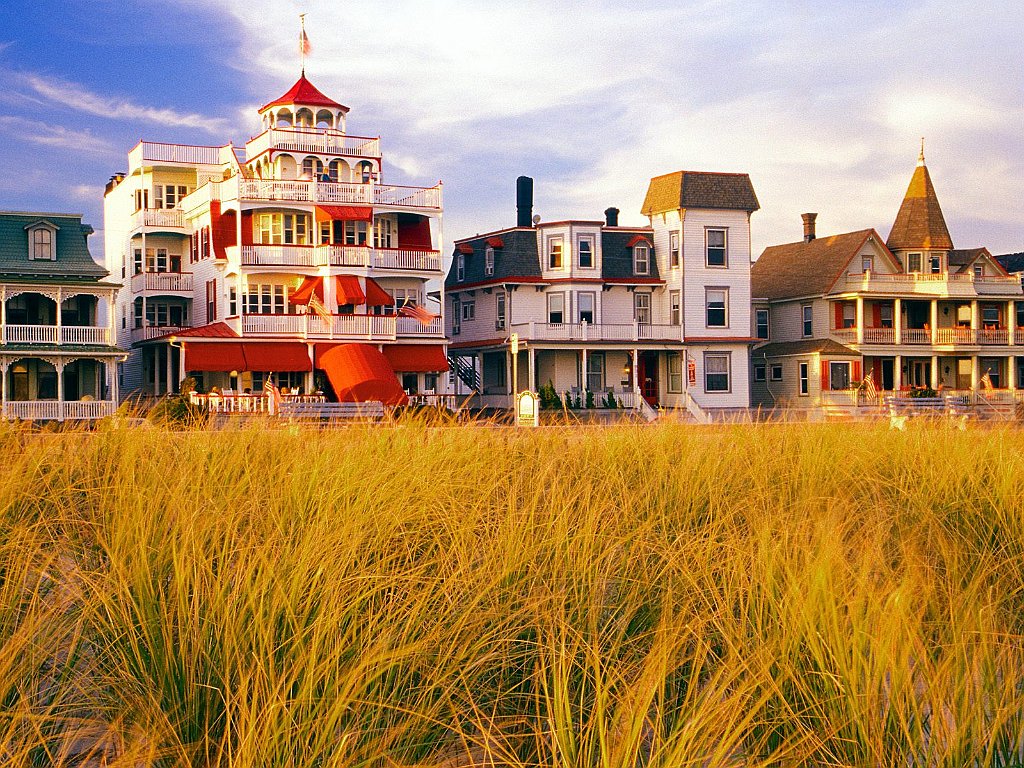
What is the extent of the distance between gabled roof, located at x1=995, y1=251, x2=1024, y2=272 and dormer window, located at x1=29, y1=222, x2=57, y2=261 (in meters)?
54.2

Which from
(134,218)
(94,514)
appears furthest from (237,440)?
(134,218)

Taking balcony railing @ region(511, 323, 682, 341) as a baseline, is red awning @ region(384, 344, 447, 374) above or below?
below

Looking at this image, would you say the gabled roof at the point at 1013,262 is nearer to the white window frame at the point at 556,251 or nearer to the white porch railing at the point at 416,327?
the white window frame at the point at 556,251

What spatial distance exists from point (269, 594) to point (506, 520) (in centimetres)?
190

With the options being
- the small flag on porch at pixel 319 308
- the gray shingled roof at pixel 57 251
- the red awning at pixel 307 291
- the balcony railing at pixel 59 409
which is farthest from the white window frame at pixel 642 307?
the balcony railing at pixel 59 409

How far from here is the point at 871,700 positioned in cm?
423

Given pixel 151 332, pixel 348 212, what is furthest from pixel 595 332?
→ pixel 151 332

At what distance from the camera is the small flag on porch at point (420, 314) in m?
44.3

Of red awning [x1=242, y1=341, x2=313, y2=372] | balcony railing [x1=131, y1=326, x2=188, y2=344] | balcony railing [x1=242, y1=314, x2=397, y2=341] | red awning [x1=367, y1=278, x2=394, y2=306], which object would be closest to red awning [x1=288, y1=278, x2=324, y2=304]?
balcony railing [x1=242, y1=314, x2=397, y2=341]

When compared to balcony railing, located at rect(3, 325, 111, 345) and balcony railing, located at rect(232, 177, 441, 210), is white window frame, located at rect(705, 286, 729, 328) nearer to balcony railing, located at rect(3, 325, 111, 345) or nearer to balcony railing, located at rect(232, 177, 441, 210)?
balcony railing, located at rect(232, 177, 441, 210)

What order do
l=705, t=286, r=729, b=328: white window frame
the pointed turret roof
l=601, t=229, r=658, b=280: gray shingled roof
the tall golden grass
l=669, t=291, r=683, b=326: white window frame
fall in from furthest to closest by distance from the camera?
the pointed turret roof
l=601, t=229, r=658, b=280: gray shingled roof
l=705, t=286, r=729, b=328: white window frame
l=669, t=291, r=683, b=326: white window frame
the tall golden grass

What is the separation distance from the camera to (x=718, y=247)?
50.0 meters

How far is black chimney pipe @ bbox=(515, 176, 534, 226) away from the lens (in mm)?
53969

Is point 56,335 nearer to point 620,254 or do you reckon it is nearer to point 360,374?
point 360,374
